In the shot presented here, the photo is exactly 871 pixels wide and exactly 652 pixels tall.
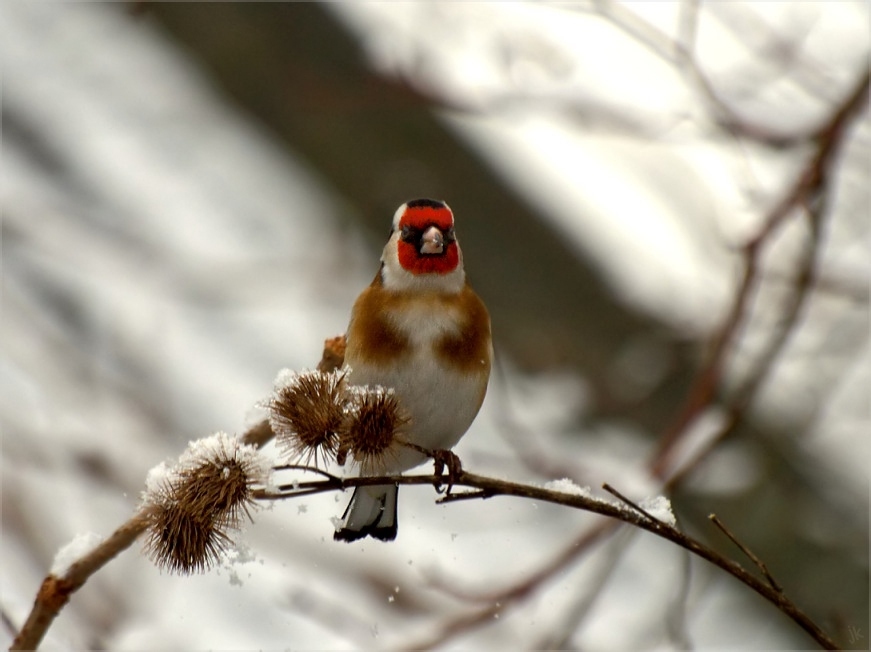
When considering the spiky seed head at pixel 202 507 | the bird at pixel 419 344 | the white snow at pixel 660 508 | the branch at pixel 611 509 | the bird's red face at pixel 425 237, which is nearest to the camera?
the branch at pixel 611 509

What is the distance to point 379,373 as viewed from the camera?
8.87 ft

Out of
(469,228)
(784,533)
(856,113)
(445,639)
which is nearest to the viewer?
(445,639)

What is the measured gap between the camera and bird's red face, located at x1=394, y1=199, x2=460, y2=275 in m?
2.85

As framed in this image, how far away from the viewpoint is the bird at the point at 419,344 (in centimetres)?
270

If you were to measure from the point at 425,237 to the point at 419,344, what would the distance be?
274mm

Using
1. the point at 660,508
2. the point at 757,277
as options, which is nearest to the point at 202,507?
the point at 660,508

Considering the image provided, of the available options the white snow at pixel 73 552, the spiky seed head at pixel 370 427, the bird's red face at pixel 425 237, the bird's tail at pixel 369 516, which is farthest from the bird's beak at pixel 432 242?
the white snow at pixel 73 552

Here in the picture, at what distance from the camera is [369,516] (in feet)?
9.74

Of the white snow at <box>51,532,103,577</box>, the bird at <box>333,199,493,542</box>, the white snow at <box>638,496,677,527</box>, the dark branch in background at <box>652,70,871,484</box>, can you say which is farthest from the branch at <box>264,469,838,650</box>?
the dark branch in background at <box>652,70,871,484</box>

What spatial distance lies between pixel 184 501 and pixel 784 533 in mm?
3514

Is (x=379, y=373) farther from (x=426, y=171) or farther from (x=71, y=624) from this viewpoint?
(x=426, y=171)

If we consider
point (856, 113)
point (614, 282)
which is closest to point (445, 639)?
point (856, 113)

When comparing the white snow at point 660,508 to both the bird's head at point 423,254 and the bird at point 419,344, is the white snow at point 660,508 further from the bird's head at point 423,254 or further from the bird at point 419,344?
the bird's head at point 423,254

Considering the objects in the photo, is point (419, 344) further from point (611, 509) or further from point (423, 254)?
point (611, 509)
